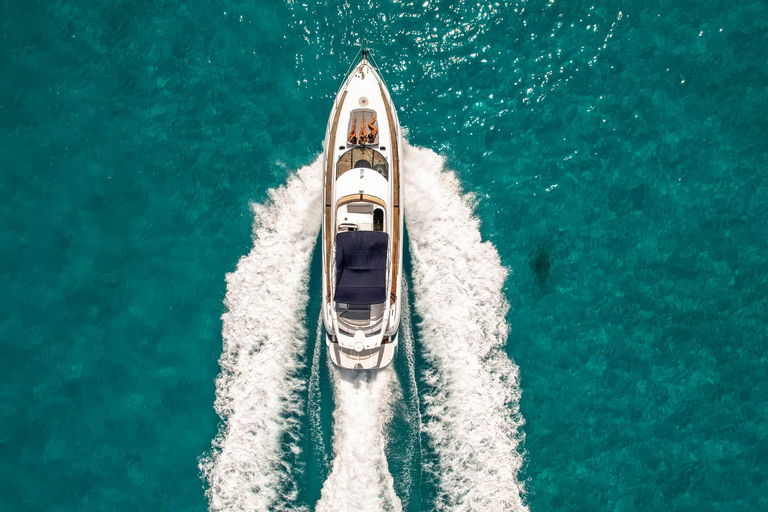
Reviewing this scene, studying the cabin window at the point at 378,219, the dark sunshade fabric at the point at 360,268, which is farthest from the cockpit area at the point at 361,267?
the cabin window at the point at 378,219

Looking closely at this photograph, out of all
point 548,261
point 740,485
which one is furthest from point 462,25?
point 740,485

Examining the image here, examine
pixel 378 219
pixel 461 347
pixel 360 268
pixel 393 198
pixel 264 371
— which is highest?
pixel 393 198

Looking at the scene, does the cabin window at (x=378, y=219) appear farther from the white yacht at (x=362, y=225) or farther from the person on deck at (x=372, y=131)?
the person on deck at (x=372, y=131)

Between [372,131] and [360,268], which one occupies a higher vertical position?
[372,131]

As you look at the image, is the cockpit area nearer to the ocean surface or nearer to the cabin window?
the cabin window

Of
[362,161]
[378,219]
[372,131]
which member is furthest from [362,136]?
[378,219]

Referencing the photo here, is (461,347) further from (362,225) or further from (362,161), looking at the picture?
(362,161)

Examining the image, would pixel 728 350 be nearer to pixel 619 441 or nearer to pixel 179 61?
pixel 619 441
